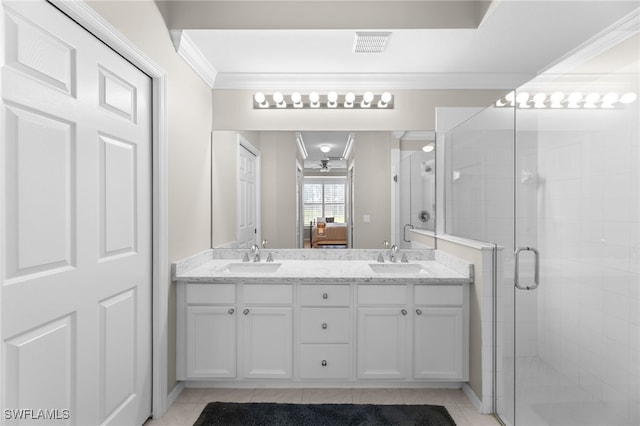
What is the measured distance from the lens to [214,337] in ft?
7.74

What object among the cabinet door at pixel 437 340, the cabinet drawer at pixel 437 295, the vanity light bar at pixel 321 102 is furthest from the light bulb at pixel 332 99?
the cabinet door at pixel 437 340

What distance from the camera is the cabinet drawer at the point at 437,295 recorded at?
2352 millimetres

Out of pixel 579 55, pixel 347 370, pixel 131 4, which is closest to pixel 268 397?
pixel 347 370

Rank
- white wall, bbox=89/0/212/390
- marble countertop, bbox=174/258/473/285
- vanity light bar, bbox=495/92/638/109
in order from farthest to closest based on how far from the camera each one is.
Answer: marble countertop, bbox=174/258/473/285 → white wall, bbox=89/0/212/390 → vanity light bar, bbox=495/92/638/109

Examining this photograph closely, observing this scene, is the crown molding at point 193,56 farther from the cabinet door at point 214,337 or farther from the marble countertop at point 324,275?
the cabinet door at point 214,337

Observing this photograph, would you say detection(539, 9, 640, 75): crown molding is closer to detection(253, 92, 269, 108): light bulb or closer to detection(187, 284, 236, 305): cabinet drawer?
detection(253, 92, 269, 108): light bulb

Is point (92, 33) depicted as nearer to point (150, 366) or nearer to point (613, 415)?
point (150, 366)

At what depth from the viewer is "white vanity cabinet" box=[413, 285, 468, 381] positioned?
2.35 metres

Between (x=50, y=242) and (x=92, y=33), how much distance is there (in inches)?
36.5

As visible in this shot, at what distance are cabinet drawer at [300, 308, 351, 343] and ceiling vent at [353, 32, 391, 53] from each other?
5.80 feet

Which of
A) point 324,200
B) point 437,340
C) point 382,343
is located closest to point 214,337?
point 382,343

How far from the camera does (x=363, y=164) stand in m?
2.95

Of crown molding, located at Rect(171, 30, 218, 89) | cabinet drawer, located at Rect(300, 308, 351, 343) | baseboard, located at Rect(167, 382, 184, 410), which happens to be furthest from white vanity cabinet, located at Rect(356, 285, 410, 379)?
crown molding, located at Rect(171, 30, 218, 89)

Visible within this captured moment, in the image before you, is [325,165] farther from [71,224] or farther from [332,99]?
[71,224]
